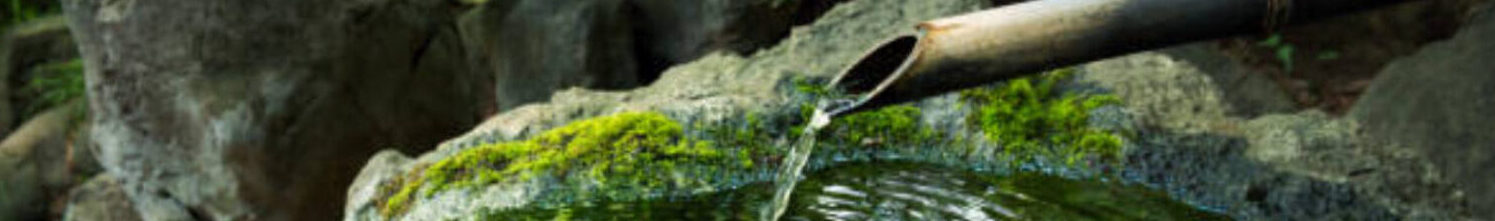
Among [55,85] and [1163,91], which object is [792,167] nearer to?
[1163,91]

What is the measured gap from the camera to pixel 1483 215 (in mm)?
2766

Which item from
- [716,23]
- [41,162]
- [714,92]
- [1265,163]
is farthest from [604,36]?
[41,162]

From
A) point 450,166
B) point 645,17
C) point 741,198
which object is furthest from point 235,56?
point 741,198

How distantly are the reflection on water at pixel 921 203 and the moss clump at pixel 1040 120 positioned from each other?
15 cm

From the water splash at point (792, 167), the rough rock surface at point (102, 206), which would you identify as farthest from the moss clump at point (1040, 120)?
the rough rock surface at point (102, 206)

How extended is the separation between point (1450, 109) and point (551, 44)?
188 inches

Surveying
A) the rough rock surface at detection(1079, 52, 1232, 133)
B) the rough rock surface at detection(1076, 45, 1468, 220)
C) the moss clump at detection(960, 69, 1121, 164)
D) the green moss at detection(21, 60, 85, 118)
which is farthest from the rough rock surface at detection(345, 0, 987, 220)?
the green moss at detection(21, 60, 85, 118)

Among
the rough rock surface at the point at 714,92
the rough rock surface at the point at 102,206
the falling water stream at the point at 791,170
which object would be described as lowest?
the rough rock surface at the point at 102,206

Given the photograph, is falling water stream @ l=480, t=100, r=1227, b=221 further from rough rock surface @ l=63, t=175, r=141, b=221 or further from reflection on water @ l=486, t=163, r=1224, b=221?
rough rock surface @ l=63, t=175, r=141, b=221

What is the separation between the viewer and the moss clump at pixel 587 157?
3242 mm

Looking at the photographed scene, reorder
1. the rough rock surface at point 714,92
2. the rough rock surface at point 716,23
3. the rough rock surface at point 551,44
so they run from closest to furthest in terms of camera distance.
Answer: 1. the rough rock surface at point 714,92
2. the rough rock surface at point 716,23
3. the rough rock surface at point 551,44

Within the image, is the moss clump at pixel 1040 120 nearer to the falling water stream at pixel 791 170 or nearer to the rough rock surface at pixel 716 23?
the falling water stream at pixel 791 170

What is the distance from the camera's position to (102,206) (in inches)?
308

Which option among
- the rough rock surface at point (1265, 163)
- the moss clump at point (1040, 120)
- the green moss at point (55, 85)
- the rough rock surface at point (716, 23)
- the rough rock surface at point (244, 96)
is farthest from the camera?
the green moss at point (55, 85)
